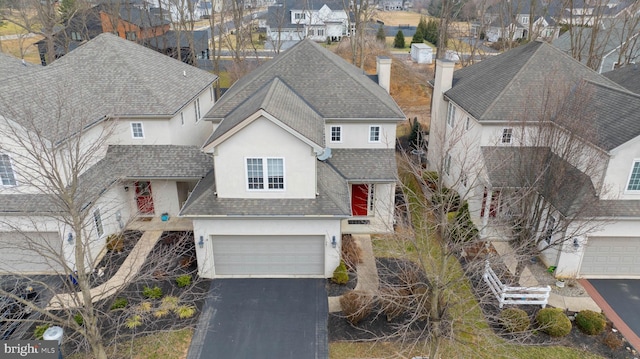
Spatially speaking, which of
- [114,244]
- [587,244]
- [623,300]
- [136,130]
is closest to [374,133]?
[587,244]

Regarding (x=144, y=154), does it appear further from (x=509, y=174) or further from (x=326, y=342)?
(x=509, y=174)

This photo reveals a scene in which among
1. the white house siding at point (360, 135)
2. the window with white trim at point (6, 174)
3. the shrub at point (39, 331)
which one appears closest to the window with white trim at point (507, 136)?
the white house siding at point (360, 135)

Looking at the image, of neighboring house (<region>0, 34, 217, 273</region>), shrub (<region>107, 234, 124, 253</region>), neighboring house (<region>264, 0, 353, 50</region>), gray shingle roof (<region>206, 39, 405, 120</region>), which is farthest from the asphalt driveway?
neighboring house (<region>264, 0, 353, 50</region>)

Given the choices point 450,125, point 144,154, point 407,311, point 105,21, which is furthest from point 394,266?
point 105,21

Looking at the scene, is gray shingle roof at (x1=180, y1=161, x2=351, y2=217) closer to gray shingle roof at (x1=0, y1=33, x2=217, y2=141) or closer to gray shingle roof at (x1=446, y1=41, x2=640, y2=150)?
gray shingle roof at (x1=0, y1=33, x2=217, y2=141)

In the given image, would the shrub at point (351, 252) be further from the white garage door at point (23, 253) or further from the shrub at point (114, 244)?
the white garage door at point (23, 253)
